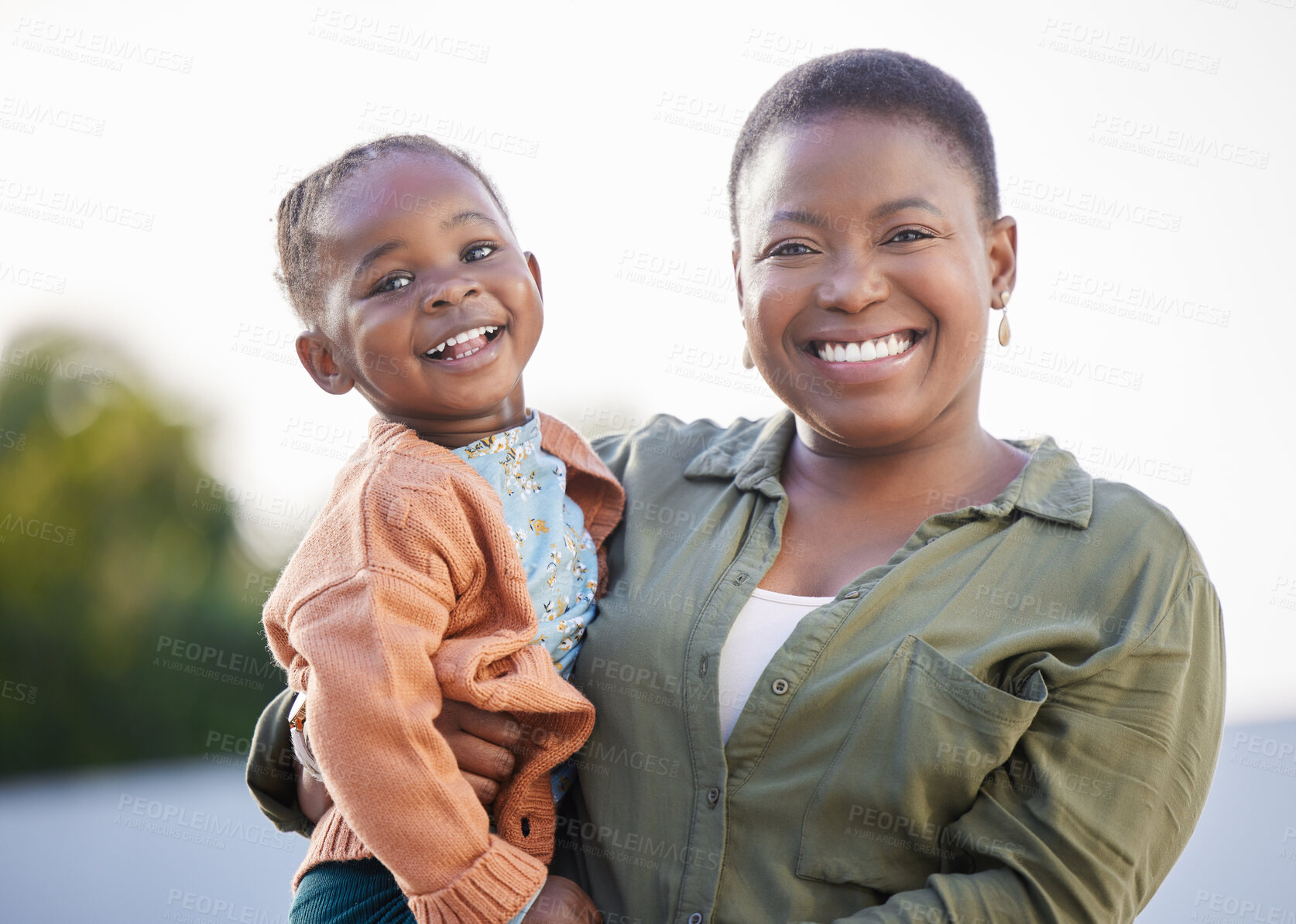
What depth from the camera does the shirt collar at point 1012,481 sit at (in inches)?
66.2

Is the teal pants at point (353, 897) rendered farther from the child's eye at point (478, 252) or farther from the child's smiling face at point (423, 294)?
the child's eye at point (478, 252)

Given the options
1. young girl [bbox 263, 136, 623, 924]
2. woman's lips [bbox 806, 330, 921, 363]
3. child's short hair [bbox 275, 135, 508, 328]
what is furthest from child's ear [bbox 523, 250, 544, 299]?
woman's lips [bbox 806, 330, 921, 363]

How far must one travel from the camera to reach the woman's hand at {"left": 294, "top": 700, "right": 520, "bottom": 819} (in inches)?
63.5

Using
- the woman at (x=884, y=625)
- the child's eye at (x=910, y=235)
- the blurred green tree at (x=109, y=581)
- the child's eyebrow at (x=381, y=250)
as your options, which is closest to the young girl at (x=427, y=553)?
the child's eyebrow at (x=381, y=250)

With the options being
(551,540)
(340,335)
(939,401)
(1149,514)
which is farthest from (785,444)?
(340,335)

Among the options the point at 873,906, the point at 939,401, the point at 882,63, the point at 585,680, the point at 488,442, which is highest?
the point at 882,63

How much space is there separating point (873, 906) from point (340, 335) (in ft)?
4.00

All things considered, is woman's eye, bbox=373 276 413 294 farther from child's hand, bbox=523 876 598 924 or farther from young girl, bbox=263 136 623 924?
child's hand, bbox=523 876 598 924

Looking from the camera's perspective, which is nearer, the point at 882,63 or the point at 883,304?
the point at 883,304

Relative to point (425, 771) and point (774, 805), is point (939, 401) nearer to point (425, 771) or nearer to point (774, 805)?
point (774, 805)

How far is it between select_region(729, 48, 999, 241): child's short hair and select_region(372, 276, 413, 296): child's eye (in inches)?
26.5

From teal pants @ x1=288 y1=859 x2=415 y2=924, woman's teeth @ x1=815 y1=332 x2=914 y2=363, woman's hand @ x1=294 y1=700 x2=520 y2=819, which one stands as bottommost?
teal pants @ x1=288 y1=859 x2=415 y2=924

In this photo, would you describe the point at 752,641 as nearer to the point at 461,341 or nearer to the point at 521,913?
the point at 521,913

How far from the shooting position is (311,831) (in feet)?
6.79
